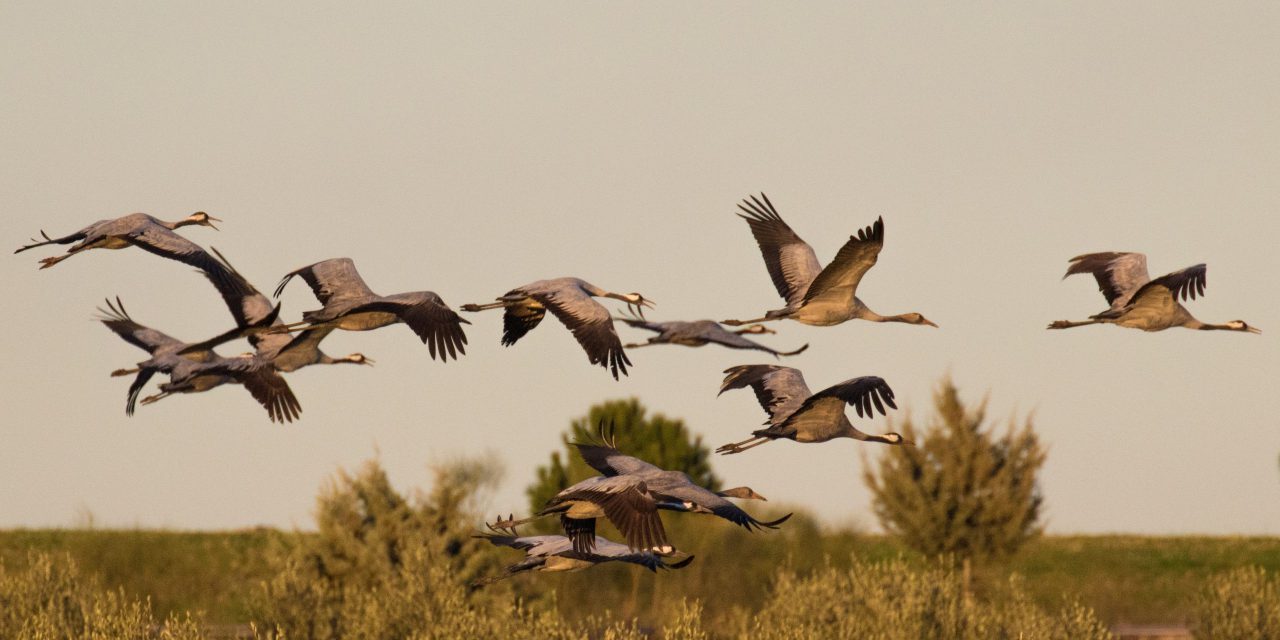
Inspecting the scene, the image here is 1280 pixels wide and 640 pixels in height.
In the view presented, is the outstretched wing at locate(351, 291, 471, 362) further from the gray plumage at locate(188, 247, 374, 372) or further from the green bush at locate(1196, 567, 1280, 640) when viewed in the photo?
the green bush at locate(1196, 567, 1280, 640)

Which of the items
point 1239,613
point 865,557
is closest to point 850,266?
point 1239,613

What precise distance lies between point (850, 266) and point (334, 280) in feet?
14.9

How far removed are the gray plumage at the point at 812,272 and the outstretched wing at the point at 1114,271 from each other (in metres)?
2.19

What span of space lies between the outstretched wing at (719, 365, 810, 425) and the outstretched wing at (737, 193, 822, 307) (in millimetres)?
1231

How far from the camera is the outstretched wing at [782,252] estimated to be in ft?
56.0

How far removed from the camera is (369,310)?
42.8ft

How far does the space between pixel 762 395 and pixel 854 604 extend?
16.1 m

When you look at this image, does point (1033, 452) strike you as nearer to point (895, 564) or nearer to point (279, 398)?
point (895, 564)

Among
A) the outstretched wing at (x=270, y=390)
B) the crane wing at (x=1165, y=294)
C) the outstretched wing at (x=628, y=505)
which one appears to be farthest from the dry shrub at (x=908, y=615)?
the outstretched wing at (x=628, y=505)

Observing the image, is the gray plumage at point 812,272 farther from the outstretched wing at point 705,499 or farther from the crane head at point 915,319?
the outstretched wing at point 705,499

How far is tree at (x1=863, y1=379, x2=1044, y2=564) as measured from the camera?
44.2 meters

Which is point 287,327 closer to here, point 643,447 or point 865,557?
point 865,557

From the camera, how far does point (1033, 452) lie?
147 feet

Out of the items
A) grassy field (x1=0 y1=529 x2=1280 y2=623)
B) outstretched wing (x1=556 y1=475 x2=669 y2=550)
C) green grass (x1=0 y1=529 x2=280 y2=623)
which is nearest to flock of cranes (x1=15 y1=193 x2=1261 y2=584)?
outstretched wing (x1=556 y1=475 x2=669 y2=550)
